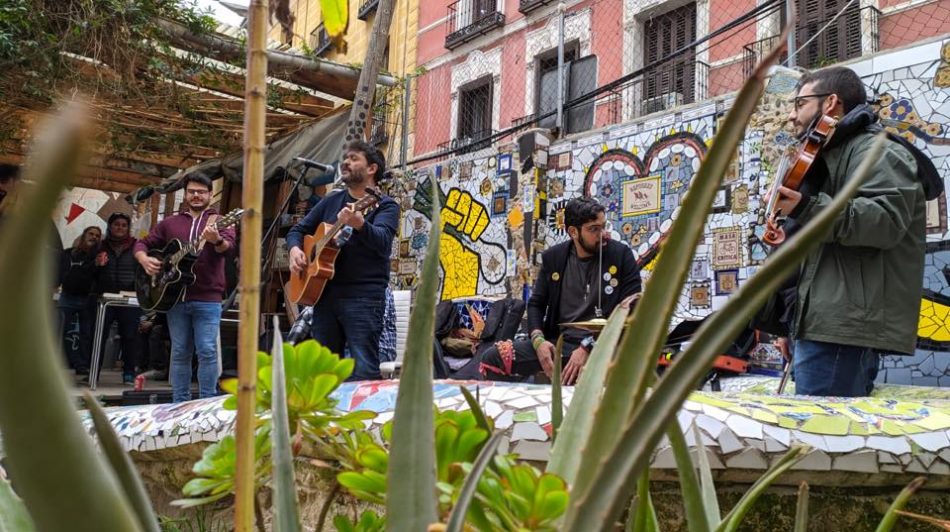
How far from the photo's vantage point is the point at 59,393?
234 millimetres

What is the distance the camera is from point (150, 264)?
4438 millimetres

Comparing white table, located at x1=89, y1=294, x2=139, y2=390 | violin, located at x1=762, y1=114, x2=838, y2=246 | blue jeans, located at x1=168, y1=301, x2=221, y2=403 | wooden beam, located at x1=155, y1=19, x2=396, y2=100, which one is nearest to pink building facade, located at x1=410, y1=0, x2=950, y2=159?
wooden beam, located at x1=155, y1=19, x2=396, y2=100

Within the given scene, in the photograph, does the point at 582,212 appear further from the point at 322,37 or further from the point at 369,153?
the point at 322,37

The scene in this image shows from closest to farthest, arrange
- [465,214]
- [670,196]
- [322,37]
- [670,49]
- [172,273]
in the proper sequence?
[322,37], [172,273], [670,196], [465,214], [670,49]

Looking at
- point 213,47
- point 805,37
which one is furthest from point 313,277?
point 805,37

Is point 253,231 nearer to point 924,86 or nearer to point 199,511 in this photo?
point 199,511

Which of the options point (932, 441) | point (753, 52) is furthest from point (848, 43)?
point (932, 441)

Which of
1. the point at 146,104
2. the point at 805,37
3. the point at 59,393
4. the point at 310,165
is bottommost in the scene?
the point at 59,393

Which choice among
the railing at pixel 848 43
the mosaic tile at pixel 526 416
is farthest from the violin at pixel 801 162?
the railing at pixel 848 43

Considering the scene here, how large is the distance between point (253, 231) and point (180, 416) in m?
1.09

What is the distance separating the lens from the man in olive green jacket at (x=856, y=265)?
2.04 metres

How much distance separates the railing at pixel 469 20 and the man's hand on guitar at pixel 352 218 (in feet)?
41.3

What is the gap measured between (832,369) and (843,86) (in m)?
0.90

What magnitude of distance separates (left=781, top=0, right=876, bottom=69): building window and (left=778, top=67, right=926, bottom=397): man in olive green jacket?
29.6ft
